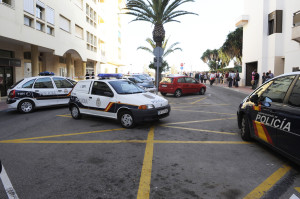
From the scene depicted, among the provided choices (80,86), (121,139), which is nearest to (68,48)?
(80,86)

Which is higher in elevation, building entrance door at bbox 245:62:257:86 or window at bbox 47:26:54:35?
window at bbox 47:26:54:35

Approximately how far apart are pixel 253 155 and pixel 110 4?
4119 cm

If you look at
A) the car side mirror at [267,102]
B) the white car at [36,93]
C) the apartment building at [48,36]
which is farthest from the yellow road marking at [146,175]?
the apartment building at [48,36]

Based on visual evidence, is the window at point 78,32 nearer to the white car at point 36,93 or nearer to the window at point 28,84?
the white car at point 36,93

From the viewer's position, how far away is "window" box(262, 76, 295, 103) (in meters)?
4.16

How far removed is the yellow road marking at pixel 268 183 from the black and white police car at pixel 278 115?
0.30 m

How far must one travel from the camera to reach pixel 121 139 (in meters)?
5.86

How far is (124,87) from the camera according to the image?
7.72m

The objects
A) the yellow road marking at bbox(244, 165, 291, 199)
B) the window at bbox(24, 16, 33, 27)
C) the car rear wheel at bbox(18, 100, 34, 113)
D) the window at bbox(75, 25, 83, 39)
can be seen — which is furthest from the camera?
the window at bbox(75, 25, 83, 39)

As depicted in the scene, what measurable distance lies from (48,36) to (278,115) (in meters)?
18.1

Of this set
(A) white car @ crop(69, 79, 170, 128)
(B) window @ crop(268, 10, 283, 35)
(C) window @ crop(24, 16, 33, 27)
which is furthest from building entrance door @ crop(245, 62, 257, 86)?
(A) white car @ crop(69, 79, 170, 128)

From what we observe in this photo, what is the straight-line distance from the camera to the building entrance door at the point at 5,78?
1654cm

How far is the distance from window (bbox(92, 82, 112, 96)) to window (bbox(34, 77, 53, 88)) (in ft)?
13.4

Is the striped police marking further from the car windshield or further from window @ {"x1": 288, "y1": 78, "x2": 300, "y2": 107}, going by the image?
window @ {"x1": 288, "y1": 78, "x2": 300, "y2": 107}
